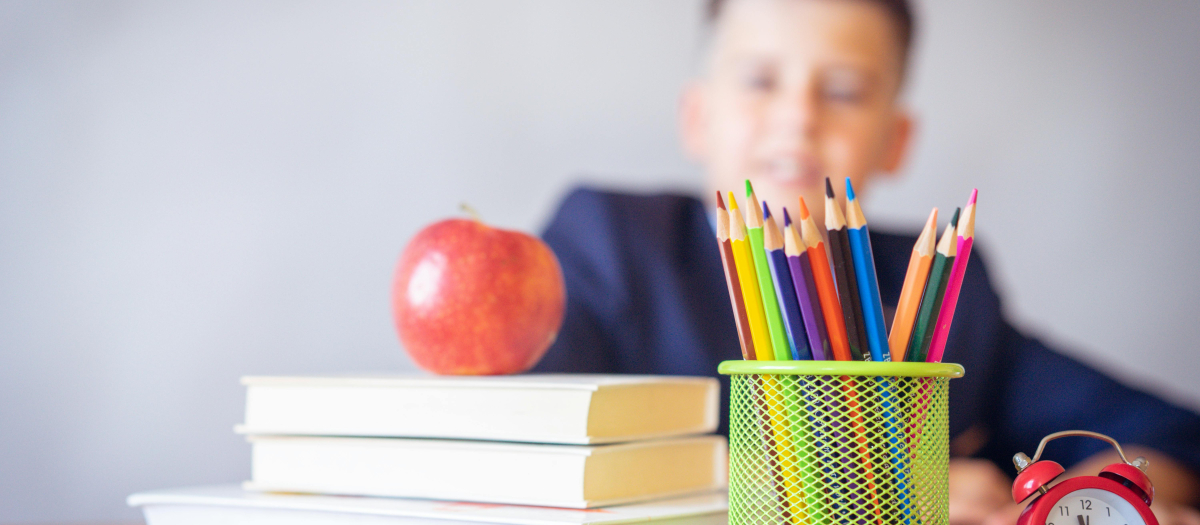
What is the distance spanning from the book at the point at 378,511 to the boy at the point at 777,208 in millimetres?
388

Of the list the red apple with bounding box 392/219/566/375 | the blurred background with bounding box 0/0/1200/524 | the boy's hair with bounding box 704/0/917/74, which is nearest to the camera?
the red apple with bounding box 392/219/566/375

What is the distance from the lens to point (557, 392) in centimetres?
35

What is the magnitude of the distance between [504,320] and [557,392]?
8cm

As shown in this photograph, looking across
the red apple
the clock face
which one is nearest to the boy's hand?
the clock face

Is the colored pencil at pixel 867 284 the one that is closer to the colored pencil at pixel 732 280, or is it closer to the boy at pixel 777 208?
the colored pencil at pixel 732 280

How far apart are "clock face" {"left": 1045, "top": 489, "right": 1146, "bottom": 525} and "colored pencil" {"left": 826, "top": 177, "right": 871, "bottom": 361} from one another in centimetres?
10

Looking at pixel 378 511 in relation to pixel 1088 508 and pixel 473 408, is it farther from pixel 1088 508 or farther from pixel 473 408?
pixel 1088 508

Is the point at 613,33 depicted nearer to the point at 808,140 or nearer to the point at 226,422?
the point at 808,140

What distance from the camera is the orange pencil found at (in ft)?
0.93

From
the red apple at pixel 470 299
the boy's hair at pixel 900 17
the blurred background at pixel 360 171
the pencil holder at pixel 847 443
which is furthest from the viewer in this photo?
the boy's hair at pixel 900 17

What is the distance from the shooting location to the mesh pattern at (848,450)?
10.9 inches

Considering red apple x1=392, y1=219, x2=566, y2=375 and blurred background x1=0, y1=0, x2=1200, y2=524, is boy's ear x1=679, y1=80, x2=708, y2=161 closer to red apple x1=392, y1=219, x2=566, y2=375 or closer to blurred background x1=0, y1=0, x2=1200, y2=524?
blurred background x1=0, y1=0, x2=1200, y2=524

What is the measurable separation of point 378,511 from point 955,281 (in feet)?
0.83

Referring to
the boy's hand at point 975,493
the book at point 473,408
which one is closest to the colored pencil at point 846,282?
the book at point 473,408
